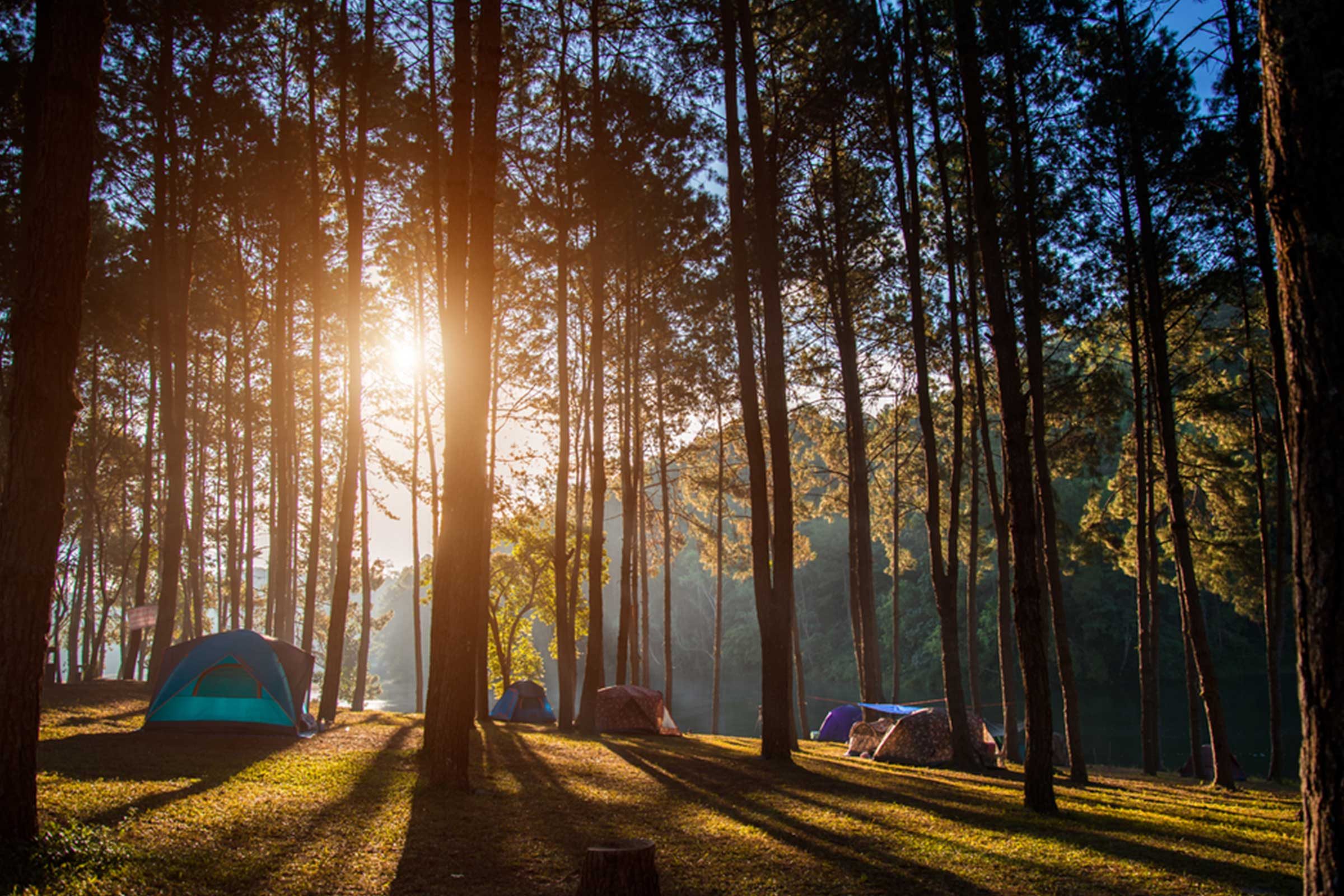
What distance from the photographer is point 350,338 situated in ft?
46.7

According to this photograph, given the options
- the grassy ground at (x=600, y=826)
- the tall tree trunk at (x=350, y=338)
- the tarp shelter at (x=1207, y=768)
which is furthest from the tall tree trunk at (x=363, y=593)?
the tarp shelter at (x=1207, y=768)

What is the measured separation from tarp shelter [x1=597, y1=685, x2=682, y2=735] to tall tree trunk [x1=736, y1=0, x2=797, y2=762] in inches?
197

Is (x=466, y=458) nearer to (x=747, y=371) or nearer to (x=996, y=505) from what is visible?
(x=747, y=371)

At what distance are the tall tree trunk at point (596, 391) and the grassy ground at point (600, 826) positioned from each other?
5.06 metres

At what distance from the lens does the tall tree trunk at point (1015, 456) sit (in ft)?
24.0

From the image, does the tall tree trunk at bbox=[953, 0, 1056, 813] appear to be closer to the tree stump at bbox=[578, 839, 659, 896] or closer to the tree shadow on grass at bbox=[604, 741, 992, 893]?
the tree shadow on grass at bbox=[604, 741, 992, 893]

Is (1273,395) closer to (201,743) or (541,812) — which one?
(541,812)

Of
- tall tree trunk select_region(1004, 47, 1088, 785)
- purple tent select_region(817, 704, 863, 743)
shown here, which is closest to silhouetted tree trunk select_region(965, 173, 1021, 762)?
tall tree trunk select_region(1004, 47, 1088, 785)

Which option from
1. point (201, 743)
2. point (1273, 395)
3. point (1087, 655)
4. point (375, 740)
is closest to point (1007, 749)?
point (1273, 395)

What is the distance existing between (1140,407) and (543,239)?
491 inches

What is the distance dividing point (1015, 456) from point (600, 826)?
16.8 ft

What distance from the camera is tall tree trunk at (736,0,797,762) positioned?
10539 millimetres

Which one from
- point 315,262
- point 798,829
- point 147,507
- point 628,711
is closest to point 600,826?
point 798,829

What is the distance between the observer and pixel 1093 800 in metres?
8.69
